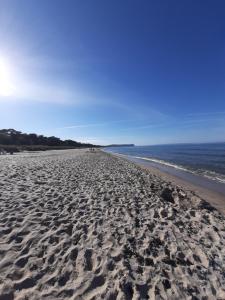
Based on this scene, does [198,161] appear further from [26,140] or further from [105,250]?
[26,140]

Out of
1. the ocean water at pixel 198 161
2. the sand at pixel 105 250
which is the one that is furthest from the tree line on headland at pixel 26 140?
the sand at pixel 105 250

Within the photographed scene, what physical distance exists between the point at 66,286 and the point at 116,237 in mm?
2214

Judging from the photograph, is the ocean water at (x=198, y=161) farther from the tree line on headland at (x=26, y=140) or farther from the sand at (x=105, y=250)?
the tree line on headland at (x=26, y=140)

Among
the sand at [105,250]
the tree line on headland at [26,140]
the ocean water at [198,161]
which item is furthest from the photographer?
the tree line on headland at [26,140]

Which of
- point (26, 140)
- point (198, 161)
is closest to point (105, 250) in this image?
point (198, 161)

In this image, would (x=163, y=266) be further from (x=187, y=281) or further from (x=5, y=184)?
(x=5, y=184)

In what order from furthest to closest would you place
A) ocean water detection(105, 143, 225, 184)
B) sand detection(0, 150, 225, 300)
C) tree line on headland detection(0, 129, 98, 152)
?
tree line on headland detection(0, 129, 98, 152) < ocean water detection(105, 143, 225, 184) < sand detection(0, 150, 225, 300)

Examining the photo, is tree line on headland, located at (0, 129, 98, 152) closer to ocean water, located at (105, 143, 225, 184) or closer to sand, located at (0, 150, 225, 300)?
ocean water, located at (105, 143, 225, 184)

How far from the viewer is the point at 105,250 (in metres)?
5.11

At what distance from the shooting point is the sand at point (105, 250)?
3857mm

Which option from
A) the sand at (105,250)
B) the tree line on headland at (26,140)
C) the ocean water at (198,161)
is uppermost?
the tree line on headland at (26,140)

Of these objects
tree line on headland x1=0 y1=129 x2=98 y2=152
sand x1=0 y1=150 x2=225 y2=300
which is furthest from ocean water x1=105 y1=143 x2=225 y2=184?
tree line on headland x1=0 y1=129 x2=98 y2=152

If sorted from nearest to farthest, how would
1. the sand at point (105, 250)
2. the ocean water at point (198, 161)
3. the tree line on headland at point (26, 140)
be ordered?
the sand at point (105, 250), the ocean water at point (198, 161), the tree line on headland at point (26, 140)

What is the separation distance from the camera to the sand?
12.7 ft
